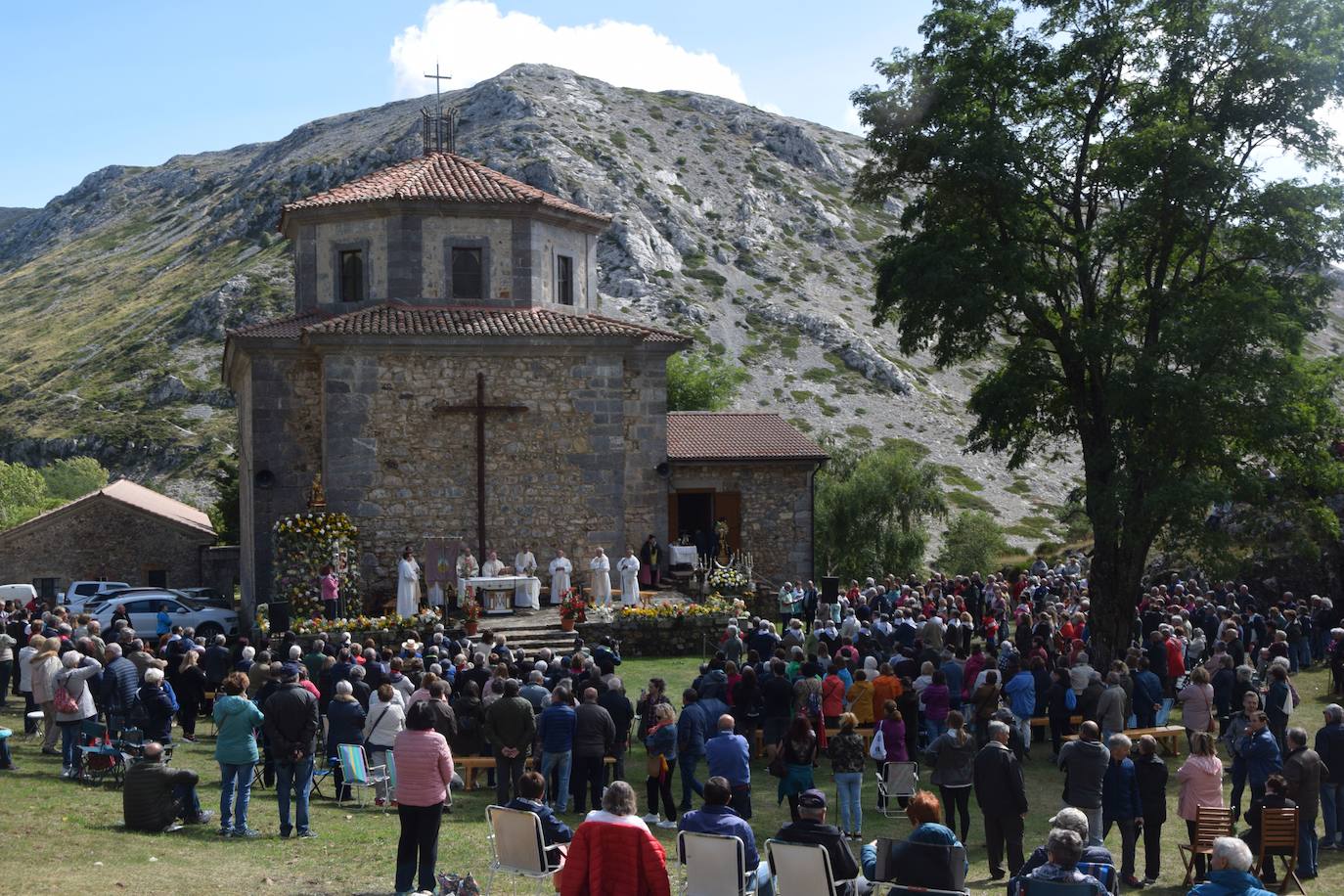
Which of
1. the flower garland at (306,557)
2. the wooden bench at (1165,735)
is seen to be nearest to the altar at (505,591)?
the flower garland at (306,557)

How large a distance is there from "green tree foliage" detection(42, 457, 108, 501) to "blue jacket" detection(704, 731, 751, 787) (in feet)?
203

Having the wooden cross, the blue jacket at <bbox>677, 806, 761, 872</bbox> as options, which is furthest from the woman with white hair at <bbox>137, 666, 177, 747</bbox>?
the wooden cross

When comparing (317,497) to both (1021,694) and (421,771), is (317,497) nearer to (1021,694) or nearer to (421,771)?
(1021,694)

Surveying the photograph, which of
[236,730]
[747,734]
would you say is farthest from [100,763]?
[747,734]

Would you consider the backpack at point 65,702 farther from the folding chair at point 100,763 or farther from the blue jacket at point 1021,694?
the blue jacket at point 1021,694

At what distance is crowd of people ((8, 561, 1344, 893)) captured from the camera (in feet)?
33.7

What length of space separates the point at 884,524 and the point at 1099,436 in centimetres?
2515

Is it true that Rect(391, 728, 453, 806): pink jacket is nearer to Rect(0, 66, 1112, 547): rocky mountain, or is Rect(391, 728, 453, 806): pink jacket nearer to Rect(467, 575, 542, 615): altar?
Rect(467, 575, 542, 615): altar

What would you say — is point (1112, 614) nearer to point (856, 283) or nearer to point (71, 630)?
point (71, 630)

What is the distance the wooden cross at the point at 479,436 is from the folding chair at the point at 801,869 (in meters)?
20.5

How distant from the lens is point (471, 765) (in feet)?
51.5

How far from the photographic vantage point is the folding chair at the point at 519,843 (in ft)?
32.7

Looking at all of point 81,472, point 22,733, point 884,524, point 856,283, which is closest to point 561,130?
point 856,283

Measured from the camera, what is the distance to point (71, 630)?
2094cm
